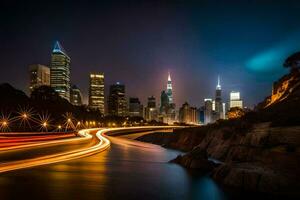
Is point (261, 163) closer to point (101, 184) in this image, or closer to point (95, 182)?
point (101, 184)

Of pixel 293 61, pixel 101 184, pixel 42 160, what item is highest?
pixel 293 61

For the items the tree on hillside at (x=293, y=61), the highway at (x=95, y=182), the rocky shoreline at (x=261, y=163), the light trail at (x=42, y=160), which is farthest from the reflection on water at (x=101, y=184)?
the tree on hillside at (x=293, y=61)

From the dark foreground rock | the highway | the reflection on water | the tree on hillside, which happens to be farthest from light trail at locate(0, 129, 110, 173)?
the tree on hillside

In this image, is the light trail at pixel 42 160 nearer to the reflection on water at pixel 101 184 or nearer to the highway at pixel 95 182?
the highway at pixel 95 182

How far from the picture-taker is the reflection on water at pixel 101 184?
26359 millimetres

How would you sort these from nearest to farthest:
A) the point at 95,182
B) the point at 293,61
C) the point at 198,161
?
the point at 95,182 → the point at 198,161 → the point at 293,61

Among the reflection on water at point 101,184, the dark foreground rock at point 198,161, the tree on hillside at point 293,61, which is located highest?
the tree on hillside at point 293,61

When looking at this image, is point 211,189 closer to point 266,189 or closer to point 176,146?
point 266,189

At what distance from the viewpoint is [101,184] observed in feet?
102

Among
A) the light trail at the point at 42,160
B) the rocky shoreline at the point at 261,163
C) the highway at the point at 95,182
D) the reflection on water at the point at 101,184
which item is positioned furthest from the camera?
the light trail at the point at 42,160

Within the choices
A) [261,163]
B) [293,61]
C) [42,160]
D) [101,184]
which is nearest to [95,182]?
[101,184]

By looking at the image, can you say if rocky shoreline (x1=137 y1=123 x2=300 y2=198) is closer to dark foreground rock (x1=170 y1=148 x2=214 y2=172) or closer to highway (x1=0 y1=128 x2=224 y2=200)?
dark foreground rock (x1=170 y1=148 x2=214 y2=172)

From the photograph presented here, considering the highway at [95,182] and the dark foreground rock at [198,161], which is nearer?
the highway at [95,182]

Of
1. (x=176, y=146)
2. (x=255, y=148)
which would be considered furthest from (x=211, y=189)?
(x=176, y=146)
